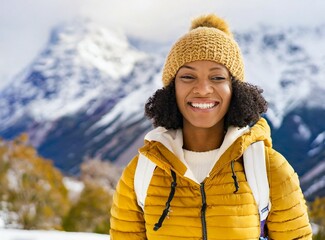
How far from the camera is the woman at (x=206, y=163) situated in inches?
67.8

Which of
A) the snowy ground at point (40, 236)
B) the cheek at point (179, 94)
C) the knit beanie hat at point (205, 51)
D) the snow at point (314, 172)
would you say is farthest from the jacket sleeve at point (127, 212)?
the snow at point (314, 172)

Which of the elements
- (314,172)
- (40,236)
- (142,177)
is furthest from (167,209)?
(314,172)

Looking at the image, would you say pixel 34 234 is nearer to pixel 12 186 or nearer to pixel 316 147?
pixel 12 186

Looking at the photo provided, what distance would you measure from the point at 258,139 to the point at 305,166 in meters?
96.7

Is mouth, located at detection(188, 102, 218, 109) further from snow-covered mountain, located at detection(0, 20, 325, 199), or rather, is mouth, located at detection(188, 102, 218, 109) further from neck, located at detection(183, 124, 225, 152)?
snow-covered mountain, located at detection(0, 20, 325, 199)

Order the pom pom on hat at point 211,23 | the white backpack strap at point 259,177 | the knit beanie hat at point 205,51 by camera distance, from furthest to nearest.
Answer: the pom pom on hat at point 211,23, the knit beanie hat at point 205,51, the white backpack strap at point 259,177

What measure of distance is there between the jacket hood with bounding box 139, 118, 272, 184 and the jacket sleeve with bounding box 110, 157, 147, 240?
10 cm

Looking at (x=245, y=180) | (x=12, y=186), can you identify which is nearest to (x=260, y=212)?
(x=245, y=180)

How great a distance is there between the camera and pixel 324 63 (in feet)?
500

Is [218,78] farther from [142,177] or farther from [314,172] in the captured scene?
[314,172]

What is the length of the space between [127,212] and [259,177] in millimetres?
526

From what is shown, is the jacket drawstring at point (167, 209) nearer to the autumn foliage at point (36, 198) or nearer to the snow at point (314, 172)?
the autumn foliage at point (36, 198)

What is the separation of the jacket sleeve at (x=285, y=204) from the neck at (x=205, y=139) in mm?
225

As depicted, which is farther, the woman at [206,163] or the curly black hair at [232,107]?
the curly black hair at [232,107]
